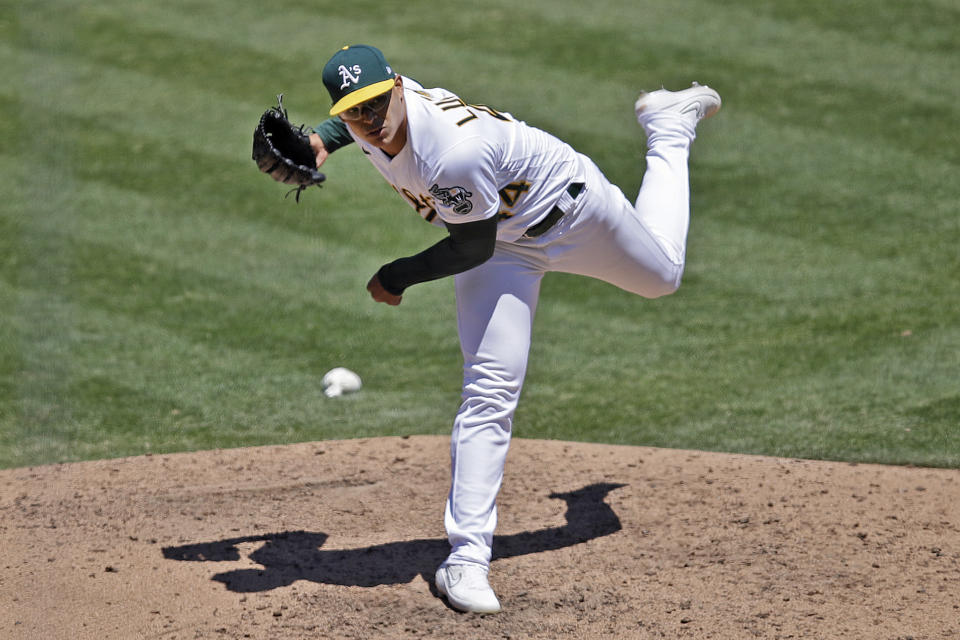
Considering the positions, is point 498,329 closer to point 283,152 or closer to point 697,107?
point 283,152

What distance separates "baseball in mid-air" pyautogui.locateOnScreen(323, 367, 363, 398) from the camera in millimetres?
6176

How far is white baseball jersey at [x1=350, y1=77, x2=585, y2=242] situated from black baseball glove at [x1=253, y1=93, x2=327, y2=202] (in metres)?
0.26

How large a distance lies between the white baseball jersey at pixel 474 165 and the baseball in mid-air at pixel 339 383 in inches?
93.0

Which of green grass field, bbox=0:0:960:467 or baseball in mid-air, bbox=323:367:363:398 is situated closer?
green grass field, bbox=0:0:960:467

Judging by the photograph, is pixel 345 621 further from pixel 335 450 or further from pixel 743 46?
pixel 743 46

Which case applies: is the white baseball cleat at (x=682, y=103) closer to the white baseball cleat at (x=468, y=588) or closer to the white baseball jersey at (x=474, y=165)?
the white baseball jersey at (x=474, y=165)

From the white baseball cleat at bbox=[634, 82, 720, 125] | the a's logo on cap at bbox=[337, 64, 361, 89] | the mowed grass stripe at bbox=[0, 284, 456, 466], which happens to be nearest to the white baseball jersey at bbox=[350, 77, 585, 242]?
the a's logo on cap at bbox=[337, 64, 361, 89]

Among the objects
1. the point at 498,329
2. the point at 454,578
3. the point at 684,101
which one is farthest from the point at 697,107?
the point at 454,578

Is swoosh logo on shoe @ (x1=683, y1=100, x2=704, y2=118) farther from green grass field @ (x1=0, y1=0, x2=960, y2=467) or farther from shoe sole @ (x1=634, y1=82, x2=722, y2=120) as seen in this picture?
green grass field @ (x1=0, y1=0, x2=960, y2=467)

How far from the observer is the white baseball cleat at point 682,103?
4891 millimetres

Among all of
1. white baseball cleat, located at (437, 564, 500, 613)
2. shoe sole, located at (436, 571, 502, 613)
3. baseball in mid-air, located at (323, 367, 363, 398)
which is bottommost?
shoe sole, located at (436, 571, 502, 613)

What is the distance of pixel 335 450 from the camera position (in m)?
5.36

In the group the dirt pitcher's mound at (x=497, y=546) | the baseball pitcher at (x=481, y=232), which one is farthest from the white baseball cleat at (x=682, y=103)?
the dirt pitcher's mound at (x=497, y=546)

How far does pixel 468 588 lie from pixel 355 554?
0.68 metres
